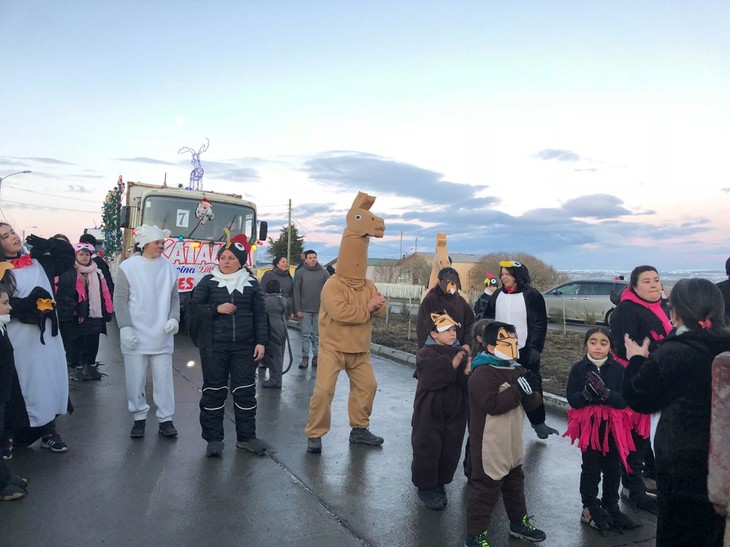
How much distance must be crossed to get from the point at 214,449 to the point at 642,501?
11.3ft

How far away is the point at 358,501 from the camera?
13.0 feet

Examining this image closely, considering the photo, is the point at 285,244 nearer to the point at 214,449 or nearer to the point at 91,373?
the point at 91,373

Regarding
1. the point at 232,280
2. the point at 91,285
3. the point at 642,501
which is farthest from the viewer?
the point at 91,285

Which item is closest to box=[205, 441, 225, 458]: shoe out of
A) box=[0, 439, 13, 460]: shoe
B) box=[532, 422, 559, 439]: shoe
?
box=[0, 439, 13, 460]: shoe

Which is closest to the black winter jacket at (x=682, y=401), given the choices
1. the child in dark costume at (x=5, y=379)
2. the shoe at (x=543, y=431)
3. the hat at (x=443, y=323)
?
the hat at (x=443, y=323)

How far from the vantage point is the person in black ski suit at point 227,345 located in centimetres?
480

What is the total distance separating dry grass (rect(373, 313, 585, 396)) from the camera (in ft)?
26.1

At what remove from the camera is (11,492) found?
12.5ft

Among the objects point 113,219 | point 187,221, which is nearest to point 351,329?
point 187,221

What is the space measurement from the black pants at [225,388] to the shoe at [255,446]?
4 centimetres

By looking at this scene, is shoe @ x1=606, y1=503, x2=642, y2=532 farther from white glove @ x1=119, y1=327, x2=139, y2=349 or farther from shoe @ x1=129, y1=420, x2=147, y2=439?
white glove @ x1=119, y1=327, x2=139, y2=349

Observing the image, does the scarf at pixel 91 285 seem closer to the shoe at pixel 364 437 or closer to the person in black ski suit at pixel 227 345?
the person in black ski suit at pixel 227 345

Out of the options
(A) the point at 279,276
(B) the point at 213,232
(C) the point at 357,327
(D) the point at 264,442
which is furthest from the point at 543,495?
(B) the point at 213,232

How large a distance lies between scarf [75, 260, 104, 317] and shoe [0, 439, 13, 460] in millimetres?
3128
